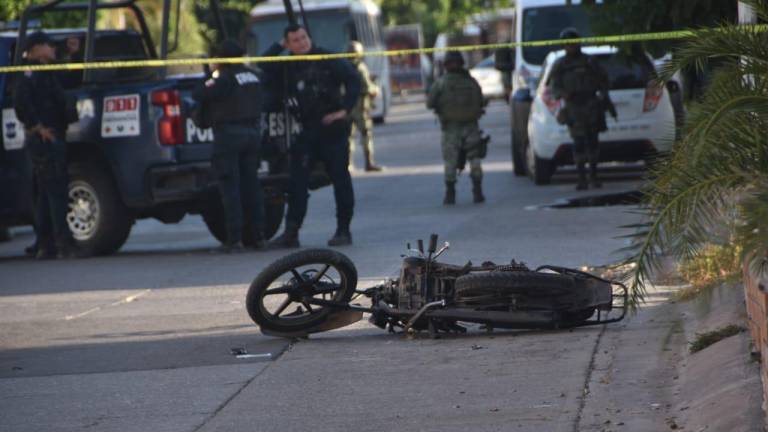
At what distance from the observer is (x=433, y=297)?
25.8 ft

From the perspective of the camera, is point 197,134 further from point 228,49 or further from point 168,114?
point 228,49

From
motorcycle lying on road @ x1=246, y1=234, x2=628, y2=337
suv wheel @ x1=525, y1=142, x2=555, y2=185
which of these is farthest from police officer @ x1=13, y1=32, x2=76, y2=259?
suv wheel @ x1=525, y1=142, x2=555, y2=185

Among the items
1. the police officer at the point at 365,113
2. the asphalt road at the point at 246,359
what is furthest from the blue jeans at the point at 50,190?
the police officer at the point at 365,113

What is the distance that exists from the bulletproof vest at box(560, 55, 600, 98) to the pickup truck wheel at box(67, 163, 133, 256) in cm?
574

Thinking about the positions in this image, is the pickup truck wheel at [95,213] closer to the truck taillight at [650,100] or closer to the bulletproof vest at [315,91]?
the bulletproof vest at [315,91]

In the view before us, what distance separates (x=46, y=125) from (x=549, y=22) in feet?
29.9

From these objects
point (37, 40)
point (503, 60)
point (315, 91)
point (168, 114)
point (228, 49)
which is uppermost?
→ point (37, 40)

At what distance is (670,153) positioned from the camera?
233 inches

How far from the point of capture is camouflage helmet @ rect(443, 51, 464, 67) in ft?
54.7

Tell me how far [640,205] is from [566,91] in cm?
1151

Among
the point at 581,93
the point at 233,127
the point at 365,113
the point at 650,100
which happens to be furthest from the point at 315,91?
the point at 365,113

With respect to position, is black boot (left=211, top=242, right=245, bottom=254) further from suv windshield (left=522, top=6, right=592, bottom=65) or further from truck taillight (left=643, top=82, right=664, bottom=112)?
suv windshield (left=522, top=6, right=592, bottom=65)

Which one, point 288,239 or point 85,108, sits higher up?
point 85,108

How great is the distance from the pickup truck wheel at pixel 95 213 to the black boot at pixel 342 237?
74.0 inches
